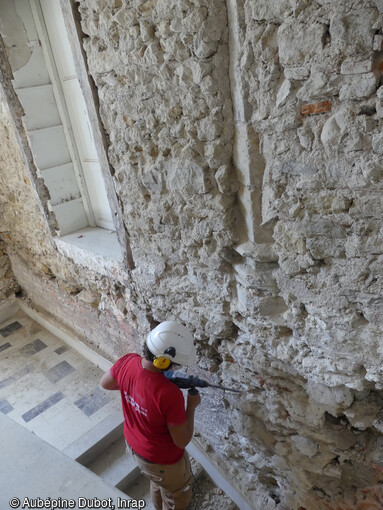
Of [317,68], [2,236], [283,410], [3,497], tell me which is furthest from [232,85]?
[2,236]

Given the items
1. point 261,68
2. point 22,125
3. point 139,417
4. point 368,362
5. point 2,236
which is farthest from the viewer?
point 2,236

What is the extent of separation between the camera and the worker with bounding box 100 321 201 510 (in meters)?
2.03

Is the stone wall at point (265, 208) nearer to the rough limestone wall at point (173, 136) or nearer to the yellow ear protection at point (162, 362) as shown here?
the rough limestone wall at point (173, 136)

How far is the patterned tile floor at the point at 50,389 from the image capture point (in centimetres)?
328

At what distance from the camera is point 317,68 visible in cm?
137

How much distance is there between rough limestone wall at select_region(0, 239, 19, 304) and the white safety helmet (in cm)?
320

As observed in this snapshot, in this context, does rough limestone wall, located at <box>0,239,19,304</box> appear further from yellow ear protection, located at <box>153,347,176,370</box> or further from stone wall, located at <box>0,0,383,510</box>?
yellow ear protection, located at <box>153,347,176,370</box>

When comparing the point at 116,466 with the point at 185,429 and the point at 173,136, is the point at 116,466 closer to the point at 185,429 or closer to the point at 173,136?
the point at 185,429

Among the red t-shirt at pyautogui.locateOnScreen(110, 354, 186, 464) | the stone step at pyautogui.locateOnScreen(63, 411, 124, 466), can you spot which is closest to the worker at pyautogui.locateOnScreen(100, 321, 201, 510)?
the red t-shirt at pyautogui.locateOnScreen(110, 354, 186, 464)

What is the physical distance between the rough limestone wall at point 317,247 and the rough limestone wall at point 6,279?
333 cm

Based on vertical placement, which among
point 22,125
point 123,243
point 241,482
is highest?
point 22,125

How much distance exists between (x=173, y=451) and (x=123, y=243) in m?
1.28

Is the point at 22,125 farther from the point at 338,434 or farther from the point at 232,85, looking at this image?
the point at 338,434

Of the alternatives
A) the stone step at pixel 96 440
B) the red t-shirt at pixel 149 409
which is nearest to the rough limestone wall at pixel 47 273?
the stone step at pixel 96 440
